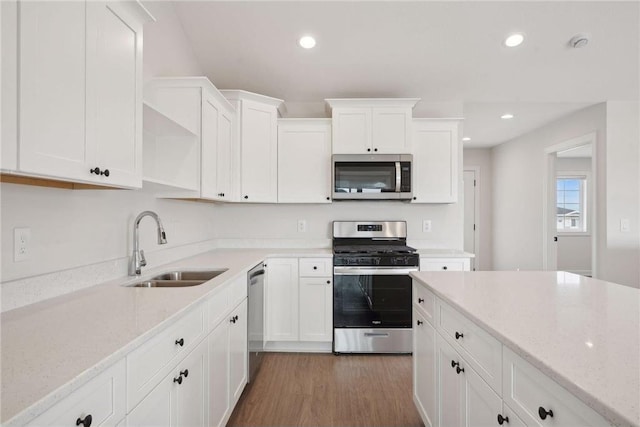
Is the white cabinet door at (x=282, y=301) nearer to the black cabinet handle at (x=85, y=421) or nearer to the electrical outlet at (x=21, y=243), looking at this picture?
the electrical outlet at (x=21, y=243)

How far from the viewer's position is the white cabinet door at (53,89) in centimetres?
84

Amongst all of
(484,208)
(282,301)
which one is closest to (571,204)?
(484,208)

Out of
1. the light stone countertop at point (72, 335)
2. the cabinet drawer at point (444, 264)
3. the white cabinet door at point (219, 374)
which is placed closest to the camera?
the light stone countertop at point (72, 335)

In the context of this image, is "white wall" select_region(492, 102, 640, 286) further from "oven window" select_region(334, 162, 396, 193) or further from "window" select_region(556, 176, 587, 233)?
"oven window" select_region(334, 162, 396, 193)

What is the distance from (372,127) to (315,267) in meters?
1.47

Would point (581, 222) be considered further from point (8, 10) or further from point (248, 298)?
point (8, 10)

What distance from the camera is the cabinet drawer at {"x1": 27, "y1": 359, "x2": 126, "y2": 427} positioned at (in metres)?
0.61

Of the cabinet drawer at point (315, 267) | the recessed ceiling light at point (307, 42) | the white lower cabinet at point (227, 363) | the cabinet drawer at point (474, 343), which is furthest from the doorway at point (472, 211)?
the white lower cabinet at point (227, 363)

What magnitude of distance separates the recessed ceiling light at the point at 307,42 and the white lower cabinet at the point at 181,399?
2.55 metres

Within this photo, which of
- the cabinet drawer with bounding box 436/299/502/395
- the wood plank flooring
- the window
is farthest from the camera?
the window

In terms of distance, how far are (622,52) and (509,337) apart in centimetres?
348

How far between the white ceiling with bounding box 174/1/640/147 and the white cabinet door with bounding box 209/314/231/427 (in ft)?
8.00

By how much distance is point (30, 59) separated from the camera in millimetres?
854

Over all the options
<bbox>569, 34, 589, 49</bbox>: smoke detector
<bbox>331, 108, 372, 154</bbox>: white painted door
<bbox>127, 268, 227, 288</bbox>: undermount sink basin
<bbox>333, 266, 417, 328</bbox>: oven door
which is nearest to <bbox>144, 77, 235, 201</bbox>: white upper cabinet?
<bbox>127, 268, 227, 288</bbox>: undermount sink basin
